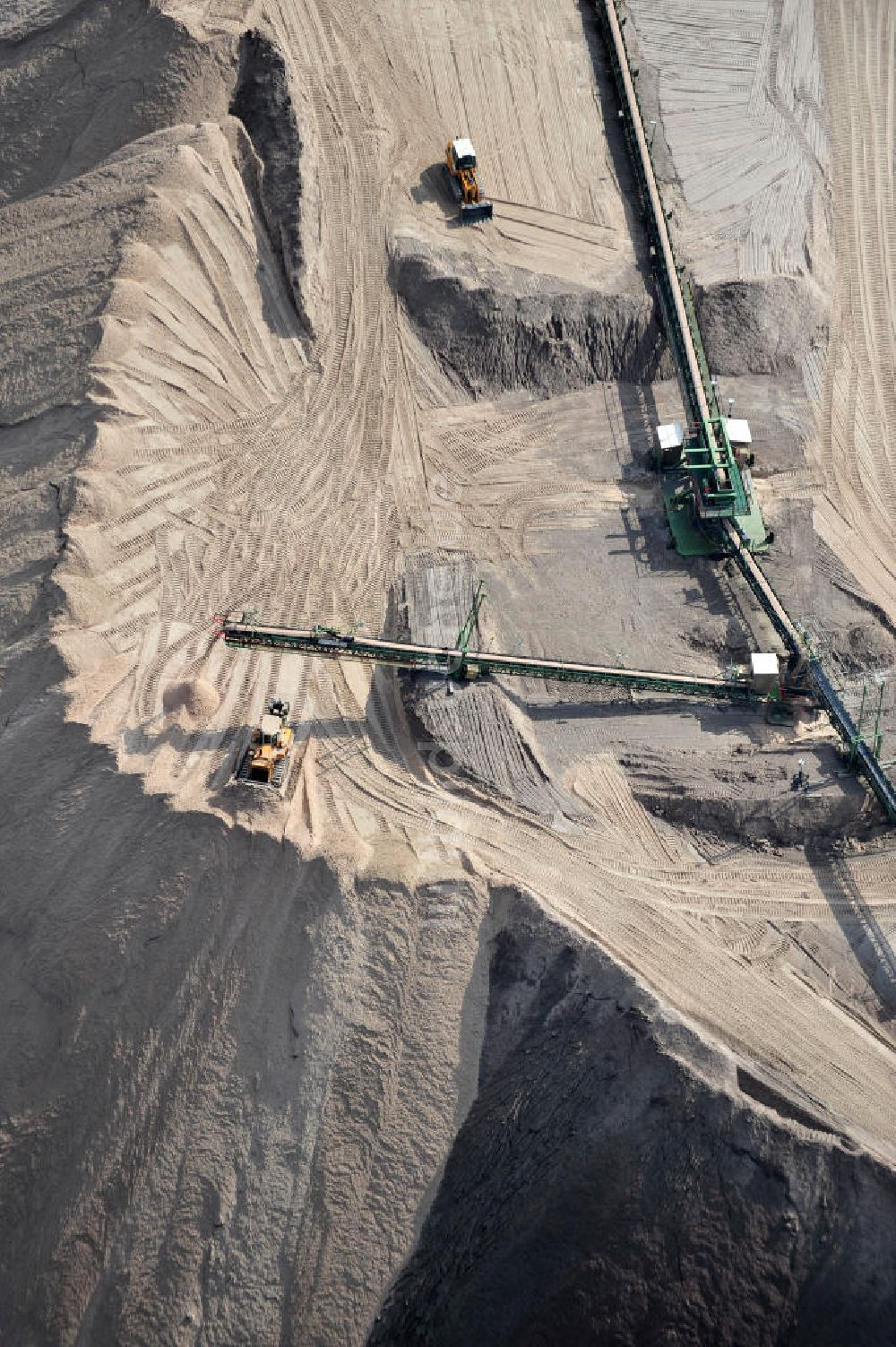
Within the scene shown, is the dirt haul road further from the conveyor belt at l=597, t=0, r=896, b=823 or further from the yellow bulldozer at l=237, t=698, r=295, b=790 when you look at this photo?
the conveyor belt at l=597, t=0, r=896, b=823

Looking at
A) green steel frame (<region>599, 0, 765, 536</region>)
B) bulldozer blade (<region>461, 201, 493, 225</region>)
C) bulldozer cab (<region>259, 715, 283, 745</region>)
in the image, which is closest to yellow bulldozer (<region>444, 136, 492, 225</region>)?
bulldozer blade (<region>461, 201, 493, 225</region>)

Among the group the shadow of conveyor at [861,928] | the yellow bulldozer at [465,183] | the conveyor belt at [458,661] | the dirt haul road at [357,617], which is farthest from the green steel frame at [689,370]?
the shadow of conveyor at [861,928]

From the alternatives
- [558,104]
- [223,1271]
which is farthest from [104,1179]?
[558,104]

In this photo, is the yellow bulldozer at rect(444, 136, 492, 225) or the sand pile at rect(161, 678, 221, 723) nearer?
the sand pile at rect(161, 678, 221, 723)

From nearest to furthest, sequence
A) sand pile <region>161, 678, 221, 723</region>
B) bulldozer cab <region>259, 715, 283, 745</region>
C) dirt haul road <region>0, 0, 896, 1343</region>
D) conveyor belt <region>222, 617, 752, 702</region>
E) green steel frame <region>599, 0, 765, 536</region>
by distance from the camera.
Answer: dirt haul road <region>0, 0, 896, 1343</region> → bulldozer cab <region>259, 715, 283, 745</region> → sand pile <region>161, 678, 221, 723</region> → conveyor belt <region>222, 617, 752, 702</region> → green steel frame <region>599, 0, 765, 536</region>

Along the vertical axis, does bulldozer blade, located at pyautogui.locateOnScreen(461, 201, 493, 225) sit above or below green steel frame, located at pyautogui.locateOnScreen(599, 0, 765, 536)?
above

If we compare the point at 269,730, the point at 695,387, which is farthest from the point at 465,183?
the point at 269,730

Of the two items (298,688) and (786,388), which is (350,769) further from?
(786,388)
